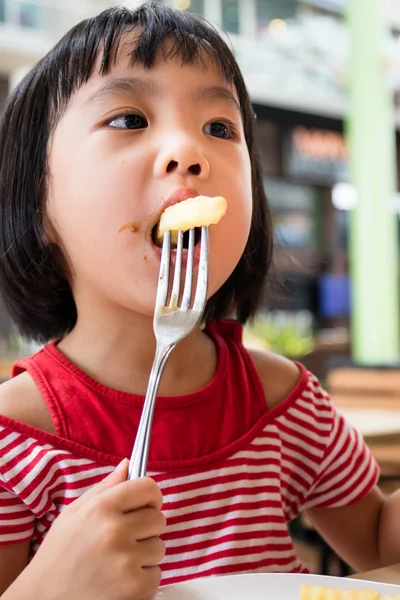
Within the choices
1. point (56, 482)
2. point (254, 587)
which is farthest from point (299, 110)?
point (254, 587)

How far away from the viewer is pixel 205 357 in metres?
1.04

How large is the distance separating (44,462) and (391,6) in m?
6.86

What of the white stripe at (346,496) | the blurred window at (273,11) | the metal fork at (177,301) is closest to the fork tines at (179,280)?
the metal fork at (177,301)

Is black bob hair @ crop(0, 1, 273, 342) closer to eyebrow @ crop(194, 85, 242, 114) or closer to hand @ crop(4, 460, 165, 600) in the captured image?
eyebrow @ crop(194, 85, 242, 114)

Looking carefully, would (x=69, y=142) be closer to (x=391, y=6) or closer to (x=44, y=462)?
(x=44, y=462)

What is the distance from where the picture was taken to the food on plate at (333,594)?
2.12ft

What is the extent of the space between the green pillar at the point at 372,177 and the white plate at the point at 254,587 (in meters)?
5.36

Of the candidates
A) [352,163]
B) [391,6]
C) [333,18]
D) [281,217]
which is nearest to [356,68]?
[352,163]

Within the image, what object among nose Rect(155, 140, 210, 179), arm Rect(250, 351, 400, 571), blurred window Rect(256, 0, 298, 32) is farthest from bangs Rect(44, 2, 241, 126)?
blurred window Rect(256, 0, 298, 32)

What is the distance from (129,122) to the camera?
852 mm

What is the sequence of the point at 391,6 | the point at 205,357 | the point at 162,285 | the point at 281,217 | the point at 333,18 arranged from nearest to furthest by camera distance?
1. the point at 162,285
2. the point at 205,357
3. the point at 391,6
4. the point at 333,18
5. the point at 281,217

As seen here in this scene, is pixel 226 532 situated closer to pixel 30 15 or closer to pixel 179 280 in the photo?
pixel 179 280

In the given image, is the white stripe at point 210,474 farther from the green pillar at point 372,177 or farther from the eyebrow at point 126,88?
the green pillar at point 372,177

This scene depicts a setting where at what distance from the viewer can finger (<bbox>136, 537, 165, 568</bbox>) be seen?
65cm
